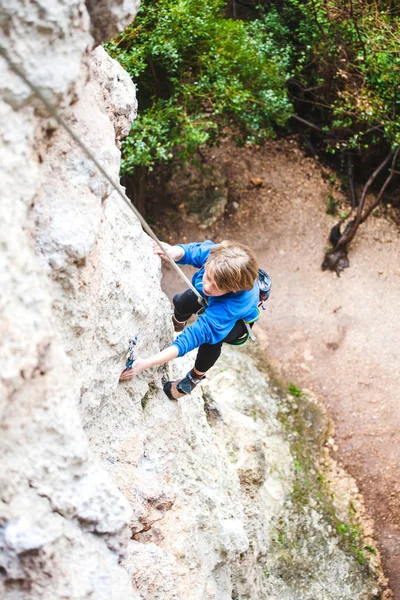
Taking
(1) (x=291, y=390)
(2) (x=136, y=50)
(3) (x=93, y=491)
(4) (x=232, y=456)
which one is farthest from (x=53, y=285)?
(1) (x=291, y=390)

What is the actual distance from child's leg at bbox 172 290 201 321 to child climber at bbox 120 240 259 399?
0.35 meters

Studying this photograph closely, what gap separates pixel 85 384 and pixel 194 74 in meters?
6.14

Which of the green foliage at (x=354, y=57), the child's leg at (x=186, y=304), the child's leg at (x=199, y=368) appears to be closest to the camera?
the child's leg at (x=199, y=368)

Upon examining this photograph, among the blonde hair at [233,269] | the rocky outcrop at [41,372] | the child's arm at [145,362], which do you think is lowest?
the child's arm at [145,362]

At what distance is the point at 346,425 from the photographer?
810 centimetres

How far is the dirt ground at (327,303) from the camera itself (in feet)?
25.8

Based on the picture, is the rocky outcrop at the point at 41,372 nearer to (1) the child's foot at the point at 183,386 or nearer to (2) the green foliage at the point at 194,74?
(1) the child's foot at the point at 183,386

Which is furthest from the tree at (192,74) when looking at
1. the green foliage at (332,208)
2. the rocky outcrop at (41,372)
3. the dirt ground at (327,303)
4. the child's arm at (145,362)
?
the rocky outcrop at (41,372)

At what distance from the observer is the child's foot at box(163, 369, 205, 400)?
4.39 m

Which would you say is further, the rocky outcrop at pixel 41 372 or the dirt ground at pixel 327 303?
the dirt ground at pixel 327 303

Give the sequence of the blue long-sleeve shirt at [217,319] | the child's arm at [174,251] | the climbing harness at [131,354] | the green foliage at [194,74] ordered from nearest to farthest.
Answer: the climbing harness at [131,354]
the blue long-sleeve shirt at [217,319]
the child's arm at [174,251]
the green foliage at [194,74]

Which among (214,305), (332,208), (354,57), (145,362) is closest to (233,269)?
(214,305)

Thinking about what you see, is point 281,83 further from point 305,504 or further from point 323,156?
point 305,504

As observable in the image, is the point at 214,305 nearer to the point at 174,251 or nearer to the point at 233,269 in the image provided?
the point at 233,269
